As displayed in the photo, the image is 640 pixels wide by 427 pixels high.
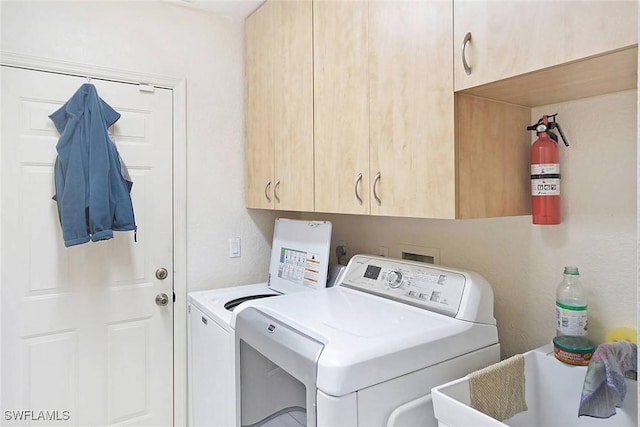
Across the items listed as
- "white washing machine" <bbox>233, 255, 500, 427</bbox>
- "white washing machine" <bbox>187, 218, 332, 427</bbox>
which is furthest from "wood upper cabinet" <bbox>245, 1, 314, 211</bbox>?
"white washing machine" <bbox>233, 255, 500, 427</bbox>

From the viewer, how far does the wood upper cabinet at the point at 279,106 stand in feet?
5.80

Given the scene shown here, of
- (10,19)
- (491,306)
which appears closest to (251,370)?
(491,306)

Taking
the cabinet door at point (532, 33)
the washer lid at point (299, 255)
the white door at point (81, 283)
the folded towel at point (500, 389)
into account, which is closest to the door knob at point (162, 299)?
the white door at point (81, 283)

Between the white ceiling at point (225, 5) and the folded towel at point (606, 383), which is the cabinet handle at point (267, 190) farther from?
the folded towel at point (606, 383)

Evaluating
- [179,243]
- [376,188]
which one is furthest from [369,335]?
[179,243]

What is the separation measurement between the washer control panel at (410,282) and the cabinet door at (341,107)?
0.91ft

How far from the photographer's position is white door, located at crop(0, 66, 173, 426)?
5.80 ft

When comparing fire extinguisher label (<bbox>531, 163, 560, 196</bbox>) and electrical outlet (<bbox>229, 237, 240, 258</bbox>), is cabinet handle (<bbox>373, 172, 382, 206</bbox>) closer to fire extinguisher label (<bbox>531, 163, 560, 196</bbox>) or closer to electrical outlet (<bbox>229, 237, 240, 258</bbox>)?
fire extinguisher label (<bbox>531, 163, 560, 196</bbox>)

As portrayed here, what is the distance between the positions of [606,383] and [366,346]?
63 cm

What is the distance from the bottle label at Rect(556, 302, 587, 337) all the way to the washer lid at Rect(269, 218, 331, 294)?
965mm

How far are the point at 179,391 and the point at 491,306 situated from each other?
1.66 metres

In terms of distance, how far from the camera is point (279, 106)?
195cm

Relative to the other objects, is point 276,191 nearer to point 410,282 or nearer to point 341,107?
point 341,107

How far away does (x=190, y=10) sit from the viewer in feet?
7.06
